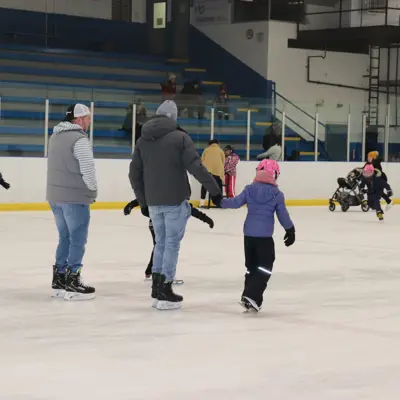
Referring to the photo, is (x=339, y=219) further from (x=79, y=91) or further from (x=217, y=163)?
(x=79, y=91)

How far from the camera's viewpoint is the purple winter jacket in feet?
24.0

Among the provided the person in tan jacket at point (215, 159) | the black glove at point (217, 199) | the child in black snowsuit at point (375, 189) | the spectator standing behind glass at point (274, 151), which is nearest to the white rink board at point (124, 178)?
the spectator standing behind glass at point (274, 151)

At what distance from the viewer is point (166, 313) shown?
288 inches

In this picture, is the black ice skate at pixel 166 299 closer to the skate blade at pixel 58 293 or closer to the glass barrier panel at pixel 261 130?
the skate blade at pixel 58 293

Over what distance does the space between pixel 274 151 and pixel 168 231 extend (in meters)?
13.5

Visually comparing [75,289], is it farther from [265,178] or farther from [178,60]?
[178,60]

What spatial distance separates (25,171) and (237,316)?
11.5 m

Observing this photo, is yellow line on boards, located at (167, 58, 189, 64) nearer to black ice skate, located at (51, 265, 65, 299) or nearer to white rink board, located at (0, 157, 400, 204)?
white rink board, located at (0, 157, 400, 204)

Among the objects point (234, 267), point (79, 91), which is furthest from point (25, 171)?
point (234, 267)

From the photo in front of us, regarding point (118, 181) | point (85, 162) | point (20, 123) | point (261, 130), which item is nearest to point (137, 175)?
point (85, 162)

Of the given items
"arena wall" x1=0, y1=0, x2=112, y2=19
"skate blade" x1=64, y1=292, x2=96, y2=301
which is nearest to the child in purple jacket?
"skate blade" x1=64, y1=292, x2=96, y2=301

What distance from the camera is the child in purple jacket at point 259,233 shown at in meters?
7.30

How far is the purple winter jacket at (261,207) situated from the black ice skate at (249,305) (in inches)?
17.4

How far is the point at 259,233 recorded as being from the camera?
23.9 feet
